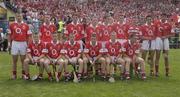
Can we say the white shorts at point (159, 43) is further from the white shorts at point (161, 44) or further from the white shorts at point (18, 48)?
the white shorts at point (18, 48)

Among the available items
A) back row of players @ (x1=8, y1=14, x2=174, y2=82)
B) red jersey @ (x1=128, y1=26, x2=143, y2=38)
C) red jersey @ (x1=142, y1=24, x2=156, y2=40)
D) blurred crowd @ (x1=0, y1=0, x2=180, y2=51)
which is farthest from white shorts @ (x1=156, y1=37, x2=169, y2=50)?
blurred crowd @ (x1=0, y1=0, x2=180, y2=51)

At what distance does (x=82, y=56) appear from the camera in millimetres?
14945

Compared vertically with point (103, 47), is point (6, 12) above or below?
above

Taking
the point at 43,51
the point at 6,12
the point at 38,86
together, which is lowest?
the point at 38,86

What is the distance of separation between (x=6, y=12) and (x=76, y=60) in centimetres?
1970

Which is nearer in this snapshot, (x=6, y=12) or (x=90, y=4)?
(x=6, y=12)

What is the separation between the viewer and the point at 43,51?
48.3 ft

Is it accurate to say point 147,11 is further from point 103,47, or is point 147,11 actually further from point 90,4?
point 103,47

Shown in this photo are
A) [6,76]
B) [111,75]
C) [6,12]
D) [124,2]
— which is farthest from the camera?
[124,2]

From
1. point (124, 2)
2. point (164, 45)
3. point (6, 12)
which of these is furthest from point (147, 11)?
point (164, 45)

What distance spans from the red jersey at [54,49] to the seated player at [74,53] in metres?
0.25

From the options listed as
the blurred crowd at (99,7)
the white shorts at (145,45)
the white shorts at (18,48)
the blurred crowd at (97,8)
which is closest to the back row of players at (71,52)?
the white shorts at (18,48)

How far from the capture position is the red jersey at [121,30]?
1738 centimetres

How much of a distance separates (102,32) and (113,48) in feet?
5.69
